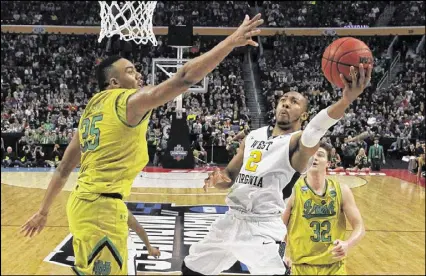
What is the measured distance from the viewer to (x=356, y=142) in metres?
17.1

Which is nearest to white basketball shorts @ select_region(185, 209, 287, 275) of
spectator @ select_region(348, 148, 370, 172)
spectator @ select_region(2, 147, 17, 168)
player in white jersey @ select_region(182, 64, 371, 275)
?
player in white jersey @ select_region(182, 64, 371, 275)

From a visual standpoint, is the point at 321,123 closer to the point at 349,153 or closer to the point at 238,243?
the point at 238,243

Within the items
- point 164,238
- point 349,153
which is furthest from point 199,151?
point 164,238

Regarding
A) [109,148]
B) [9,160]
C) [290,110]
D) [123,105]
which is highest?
[123,105]

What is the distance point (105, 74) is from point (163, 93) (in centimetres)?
77

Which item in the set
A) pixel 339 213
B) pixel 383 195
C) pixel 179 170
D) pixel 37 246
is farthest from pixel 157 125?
pixel 339 213

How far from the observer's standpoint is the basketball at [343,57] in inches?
127

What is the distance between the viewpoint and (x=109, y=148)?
282 cm

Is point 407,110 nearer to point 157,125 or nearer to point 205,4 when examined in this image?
point 157,125

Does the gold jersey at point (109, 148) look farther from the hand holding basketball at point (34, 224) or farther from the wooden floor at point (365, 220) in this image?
the wooden floor at point (365, 220)

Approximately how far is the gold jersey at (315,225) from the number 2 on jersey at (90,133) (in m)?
1.61

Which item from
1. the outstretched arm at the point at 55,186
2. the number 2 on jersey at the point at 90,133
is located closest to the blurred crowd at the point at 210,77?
the outstretched arm at the point at 55,186

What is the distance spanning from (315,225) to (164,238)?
349 centimetres

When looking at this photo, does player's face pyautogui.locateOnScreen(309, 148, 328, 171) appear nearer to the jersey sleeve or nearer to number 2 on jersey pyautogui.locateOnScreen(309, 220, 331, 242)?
number 2 on jersey pyautogui.locateOnScreen(309, 220, 331, 242)
